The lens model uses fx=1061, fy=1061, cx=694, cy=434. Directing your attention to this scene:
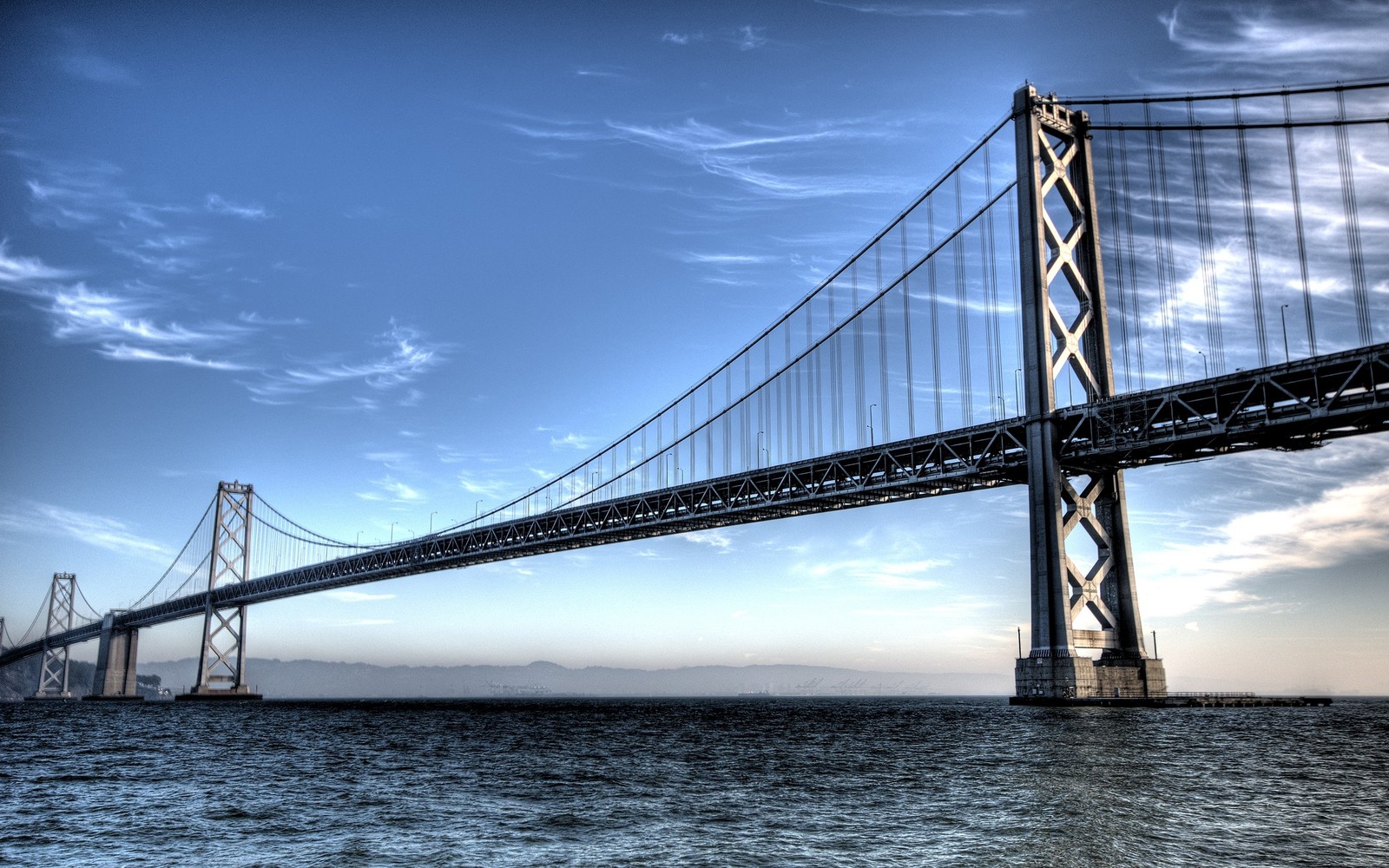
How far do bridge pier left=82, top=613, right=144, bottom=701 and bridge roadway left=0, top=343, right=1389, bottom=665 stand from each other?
4062cm

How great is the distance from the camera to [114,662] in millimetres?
108438

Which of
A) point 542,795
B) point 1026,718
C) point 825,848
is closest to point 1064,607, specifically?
point 1026,718

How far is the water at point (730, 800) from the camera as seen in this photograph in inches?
592

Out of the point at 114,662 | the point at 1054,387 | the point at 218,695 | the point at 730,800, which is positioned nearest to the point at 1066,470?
the point at 1054,387

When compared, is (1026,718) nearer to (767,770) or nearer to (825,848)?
(767,770)

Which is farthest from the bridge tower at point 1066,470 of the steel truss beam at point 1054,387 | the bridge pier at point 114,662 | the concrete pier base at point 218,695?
the bridge pier at point 114,662

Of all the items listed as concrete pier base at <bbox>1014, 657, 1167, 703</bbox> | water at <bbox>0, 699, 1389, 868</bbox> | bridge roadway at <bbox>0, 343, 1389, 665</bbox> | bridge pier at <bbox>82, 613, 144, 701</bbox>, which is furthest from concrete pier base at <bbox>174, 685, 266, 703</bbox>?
concrete pier base at <bbox>1014, 657, 1167, 703</bbox>

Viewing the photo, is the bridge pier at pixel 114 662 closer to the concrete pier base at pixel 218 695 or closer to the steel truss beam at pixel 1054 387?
the concrete pier base at pixel 218 695

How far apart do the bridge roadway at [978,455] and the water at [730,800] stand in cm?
1107

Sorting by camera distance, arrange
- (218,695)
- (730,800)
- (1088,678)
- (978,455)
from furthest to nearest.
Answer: (218,695)
(978,455)
(1088,678)
(730,800)

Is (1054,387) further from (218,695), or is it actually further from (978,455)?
(218,695)

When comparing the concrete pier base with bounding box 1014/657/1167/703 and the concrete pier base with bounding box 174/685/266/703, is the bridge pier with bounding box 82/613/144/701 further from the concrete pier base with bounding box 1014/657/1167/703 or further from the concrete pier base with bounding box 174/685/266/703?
the concrete pier base with bounding box 1014/657/1167/703

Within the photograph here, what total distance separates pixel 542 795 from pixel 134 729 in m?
37.8

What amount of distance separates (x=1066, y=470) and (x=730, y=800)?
1193 inches
